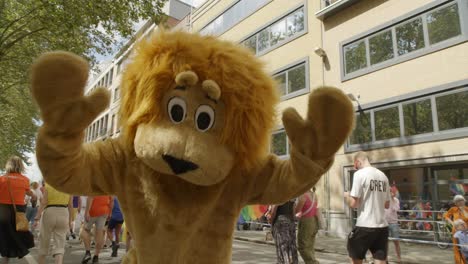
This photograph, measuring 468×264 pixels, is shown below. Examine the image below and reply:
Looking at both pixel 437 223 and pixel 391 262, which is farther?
pixel 437 223

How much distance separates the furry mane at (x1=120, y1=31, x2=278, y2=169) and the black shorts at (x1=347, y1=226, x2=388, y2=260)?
3.99 meters

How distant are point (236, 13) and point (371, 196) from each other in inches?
770

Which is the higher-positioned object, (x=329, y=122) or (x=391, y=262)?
(x=329, y=122)

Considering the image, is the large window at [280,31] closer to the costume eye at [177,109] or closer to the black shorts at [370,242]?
the black shorts at [370,242]

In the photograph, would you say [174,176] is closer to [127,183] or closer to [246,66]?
[127,183]

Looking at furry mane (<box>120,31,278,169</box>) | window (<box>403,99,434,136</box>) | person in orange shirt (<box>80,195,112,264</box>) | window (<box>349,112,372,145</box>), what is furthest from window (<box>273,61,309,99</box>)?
furry mane (<box>120,31,278,169</box>)

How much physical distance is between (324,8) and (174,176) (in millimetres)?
16110

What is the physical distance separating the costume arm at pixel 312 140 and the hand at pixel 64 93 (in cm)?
79

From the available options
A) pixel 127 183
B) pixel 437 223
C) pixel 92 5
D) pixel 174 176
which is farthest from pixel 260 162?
pixel 437 223

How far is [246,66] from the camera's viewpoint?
1.78m

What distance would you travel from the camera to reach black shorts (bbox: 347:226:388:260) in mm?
5133

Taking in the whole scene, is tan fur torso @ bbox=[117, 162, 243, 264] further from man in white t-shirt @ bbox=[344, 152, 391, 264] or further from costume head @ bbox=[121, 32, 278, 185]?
man in white t-shirt @ bbox=[344, 152, 391, 264]

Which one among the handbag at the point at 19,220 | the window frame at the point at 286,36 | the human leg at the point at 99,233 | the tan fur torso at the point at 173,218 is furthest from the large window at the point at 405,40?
the tan fur torso at the point at 173,218

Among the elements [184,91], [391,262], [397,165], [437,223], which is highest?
[397,165]
